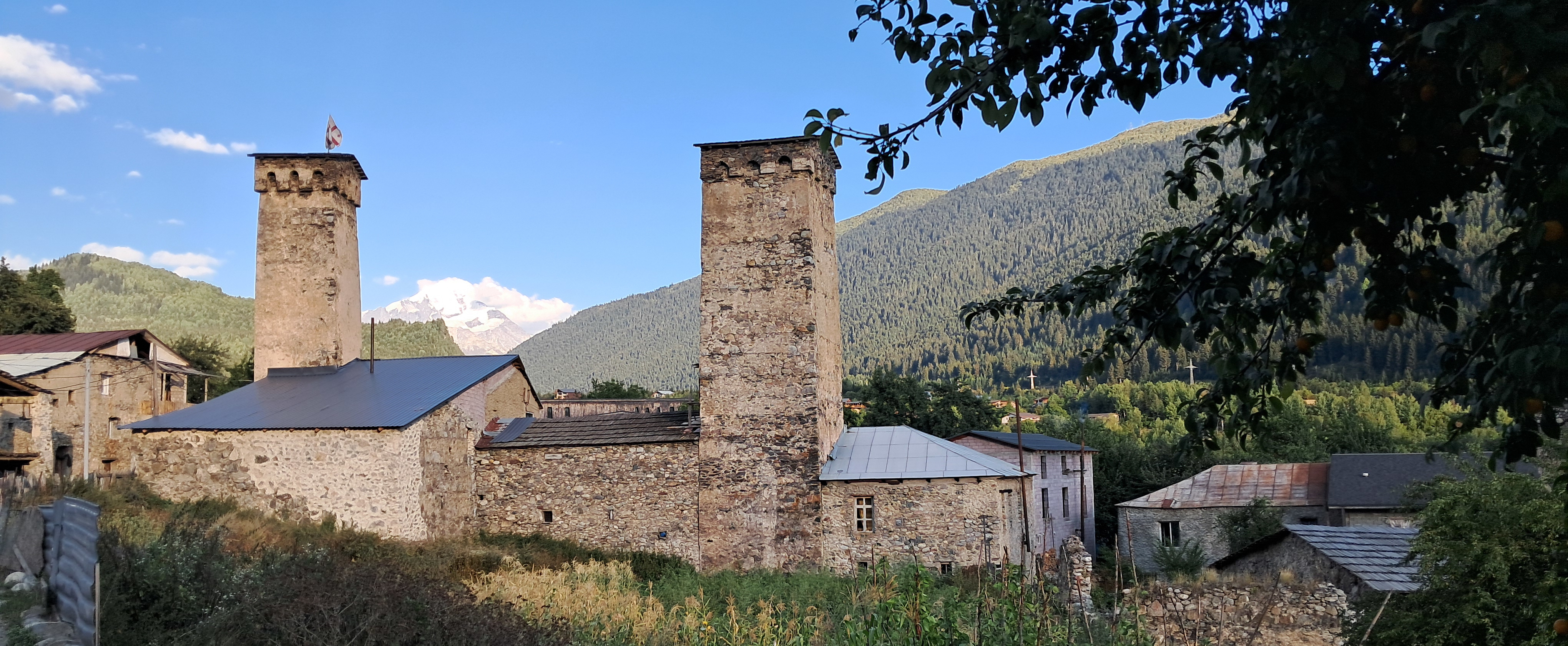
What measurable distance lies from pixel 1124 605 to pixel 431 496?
15978 mm

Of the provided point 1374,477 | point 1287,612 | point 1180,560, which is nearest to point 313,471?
point 1287,612

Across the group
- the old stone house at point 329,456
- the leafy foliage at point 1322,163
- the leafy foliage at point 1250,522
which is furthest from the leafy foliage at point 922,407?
the leafy foliage at point 1322,163

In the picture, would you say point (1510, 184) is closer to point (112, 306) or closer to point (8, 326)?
point (8, 326)

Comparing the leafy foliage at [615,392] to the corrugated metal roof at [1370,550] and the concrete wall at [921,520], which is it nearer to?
the concrete wall at [921,520]

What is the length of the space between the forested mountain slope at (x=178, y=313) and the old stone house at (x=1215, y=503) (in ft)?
163

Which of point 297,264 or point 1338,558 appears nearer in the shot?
point 1338,558

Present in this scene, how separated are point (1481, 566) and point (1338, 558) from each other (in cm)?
724

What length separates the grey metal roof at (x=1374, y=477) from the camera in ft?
97.2

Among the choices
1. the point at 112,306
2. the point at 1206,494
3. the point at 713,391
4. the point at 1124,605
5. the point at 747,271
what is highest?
the point at 112,306

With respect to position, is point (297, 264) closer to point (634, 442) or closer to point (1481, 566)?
point (634, 442)

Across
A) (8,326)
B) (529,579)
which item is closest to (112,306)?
(8,326)

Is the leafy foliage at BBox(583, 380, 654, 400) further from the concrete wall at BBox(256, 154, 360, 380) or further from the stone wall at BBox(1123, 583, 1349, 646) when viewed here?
the stone wall at BBox(1123, 583, 1349, 646)

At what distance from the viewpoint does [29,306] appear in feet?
123

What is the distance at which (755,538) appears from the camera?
1995 cm
